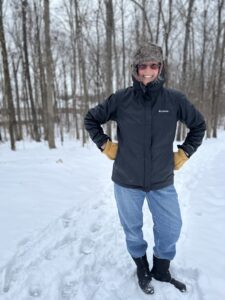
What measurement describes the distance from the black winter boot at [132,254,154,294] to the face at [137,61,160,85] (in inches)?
67.9

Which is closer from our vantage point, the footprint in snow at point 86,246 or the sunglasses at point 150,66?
the sunglasses at point 150,66

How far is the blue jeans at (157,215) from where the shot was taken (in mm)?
2635

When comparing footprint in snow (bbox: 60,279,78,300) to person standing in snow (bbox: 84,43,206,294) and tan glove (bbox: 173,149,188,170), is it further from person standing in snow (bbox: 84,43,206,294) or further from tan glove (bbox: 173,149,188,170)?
tan glove (bbox: 173,149,188,170)

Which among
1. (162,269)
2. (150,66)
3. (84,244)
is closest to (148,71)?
(150,66)

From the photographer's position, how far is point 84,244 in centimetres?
363

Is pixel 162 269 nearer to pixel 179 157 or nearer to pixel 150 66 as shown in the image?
pixel 179 157

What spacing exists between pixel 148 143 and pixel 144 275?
1.33 meters

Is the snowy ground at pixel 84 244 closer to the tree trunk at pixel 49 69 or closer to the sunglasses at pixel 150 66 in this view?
the sunglasses at pixel 150 66

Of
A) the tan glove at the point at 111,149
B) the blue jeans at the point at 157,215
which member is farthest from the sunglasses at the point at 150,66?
the blue jeans at the point at 157,215

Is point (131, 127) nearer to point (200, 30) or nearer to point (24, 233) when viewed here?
point (24, 233)

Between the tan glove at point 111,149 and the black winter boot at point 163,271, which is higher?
the tan glove at point 111,149

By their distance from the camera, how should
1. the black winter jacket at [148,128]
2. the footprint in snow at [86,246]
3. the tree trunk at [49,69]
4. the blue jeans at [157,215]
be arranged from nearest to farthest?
1. the black winter jacket at [148,128]
2. the blue jeans at [157,215]
3. the footprint in snow at [86,246]
4. the tree trunk at [49,69]

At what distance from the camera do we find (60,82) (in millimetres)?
32719

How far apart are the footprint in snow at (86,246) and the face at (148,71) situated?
210 cm
